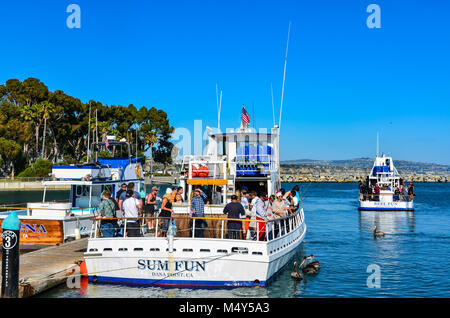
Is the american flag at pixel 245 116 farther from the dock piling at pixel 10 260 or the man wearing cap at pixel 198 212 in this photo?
the dock piling at pixel 10 260

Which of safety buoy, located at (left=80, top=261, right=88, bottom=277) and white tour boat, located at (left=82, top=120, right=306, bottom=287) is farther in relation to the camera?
safety buoy, located at (left=80, top=261, right=88, bottom=277)

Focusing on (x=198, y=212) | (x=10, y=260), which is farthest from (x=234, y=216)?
(x=10, y=260)

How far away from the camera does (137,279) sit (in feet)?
44.0

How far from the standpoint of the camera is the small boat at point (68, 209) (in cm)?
1970

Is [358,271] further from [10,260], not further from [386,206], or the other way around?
[386,206]

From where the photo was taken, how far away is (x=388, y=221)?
1506 inches

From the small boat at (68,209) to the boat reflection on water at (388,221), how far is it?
62.4 feet

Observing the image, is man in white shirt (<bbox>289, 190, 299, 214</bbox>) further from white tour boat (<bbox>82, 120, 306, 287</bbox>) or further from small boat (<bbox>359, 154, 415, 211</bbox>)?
small boat (<bbox>359, 154, 415, 211</bbox>)

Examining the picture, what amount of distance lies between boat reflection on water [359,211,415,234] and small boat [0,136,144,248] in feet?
62.4

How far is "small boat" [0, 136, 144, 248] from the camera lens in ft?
64.6

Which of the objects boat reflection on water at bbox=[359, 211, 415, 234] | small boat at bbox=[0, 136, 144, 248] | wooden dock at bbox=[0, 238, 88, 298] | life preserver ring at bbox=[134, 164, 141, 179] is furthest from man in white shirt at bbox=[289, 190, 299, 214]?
boat reflection on water at bbox=[359, 211, 415, 234]

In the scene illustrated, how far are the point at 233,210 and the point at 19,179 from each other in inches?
2695

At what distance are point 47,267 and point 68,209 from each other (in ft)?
19.8

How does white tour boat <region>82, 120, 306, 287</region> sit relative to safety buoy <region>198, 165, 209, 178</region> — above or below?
below
